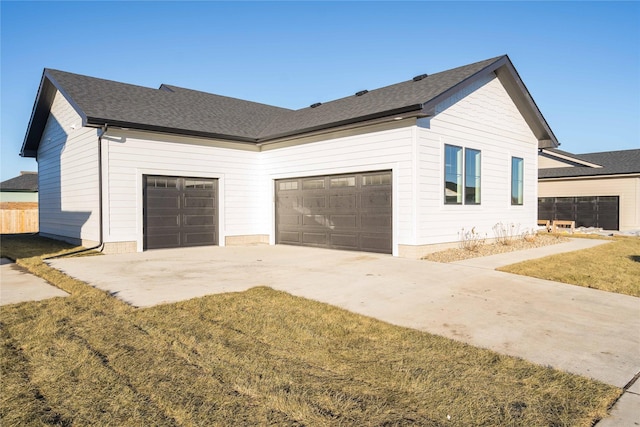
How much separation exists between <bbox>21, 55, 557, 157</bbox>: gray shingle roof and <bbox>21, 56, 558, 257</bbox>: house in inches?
2.7

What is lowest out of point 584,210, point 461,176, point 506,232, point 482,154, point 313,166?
point 506,232

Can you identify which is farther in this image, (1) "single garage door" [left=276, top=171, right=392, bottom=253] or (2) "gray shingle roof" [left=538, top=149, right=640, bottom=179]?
(2) "gray shingle roof" [left=538, top=149, right=640, bottom=179]

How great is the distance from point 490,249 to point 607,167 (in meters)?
16.6

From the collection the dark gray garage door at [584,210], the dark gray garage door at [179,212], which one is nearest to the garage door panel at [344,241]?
the dark gray garage door at [179,212]

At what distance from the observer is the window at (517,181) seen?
14508 mm

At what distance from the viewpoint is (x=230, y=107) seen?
17.6 metres

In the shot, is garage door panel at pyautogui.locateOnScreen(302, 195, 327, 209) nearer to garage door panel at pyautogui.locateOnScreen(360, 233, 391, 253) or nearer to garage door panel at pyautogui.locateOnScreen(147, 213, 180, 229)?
garage door panel at pyautogui.locateOnScreen(360, 233, 391, 253)

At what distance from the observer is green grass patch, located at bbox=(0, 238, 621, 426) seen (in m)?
2.67

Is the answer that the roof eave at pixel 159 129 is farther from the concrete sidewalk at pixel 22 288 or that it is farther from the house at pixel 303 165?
the concrete sidewalk at pixel 22 288

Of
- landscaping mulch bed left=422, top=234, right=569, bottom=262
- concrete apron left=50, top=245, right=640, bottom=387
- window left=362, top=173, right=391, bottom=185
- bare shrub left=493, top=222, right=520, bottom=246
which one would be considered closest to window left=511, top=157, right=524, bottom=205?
bare shrub left=493, top=222, right=520, bottom=246

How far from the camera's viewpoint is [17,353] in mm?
3734

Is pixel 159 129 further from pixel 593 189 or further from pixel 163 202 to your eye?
pixel 593 189

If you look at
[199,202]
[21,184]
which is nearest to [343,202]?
[199,202]

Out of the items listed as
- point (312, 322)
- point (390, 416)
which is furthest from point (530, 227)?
point (390, 416)
